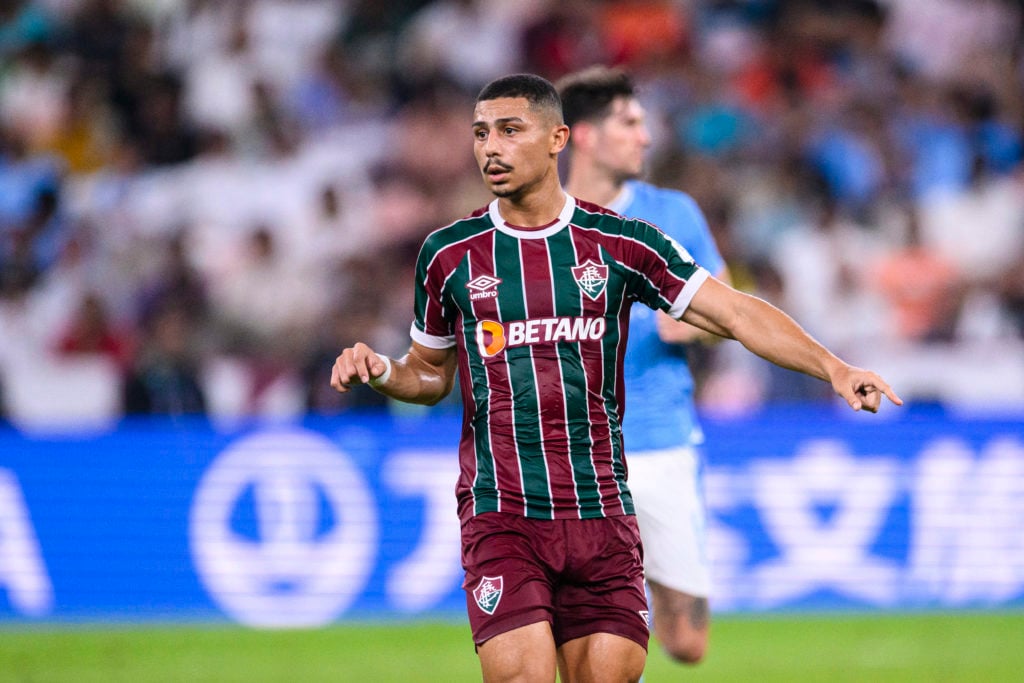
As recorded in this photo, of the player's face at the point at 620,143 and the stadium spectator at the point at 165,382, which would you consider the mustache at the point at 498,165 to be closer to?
the player's face at the point at 620,143

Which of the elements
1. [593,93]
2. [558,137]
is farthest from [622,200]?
[558,137]

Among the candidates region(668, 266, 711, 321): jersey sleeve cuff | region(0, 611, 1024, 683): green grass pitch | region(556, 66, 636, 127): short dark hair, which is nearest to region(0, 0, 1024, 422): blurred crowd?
region(0, 611, 1024, 683): green grass pitch

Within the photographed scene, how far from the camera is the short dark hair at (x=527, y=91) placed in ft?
15.8

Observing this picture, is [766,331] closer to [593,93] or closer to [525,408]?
[525,408]

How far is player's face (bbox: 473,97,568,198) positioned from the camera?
4766mm

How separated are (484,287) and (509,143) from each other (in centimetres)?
46

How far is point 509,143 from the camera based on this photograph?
4.77m

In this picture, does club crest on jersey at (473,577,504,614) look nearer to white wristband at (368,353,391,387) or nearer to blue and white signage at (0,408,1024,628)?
white wristband at (368,353,391,387)

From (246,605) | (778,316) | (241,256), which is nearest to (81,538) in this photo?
(246,605)

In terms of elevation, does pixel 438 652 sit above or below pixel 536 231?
above

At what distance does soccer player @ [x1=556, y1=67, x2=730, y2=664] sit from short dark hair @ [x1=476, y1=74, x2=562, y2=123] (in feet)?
5.23

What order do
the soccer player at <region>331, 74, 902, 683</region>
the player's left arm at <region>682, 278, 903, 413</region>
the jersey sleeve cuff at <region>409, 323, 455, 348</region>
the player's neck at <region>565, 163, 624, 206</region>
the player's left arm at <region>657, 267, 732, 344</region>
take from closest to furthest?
1. the player's left arm at <region>682, 278, 903, 413</region>
2. the soccer player at <region>331, 74, 902, 683</region>
3. the jersey sleeve cuff at <region>409, 323, 455, 348</region>
4. the player's left arm at <region>657, 267, 732, 344</region>
5. the player's neck at <region>565, 163, 624, 206</region>

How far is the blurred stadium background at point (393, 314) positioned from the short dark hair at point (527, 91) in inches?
160

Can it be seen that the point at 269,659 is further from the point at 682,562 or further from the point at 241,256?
the point at 241,256
